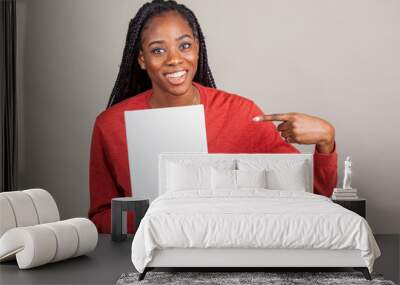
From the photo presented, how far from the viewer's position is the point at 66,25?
7012mm

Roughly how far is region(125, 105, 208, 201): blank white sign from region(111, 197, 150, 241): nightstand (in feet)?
1.54

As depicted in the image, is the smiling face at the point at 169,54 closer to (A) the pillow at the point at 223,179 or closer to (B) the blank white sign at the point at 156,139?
(B) the blank white sign at the point at 156,139

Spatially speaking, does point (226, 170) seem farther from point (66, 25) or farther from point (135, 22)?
point (66, 25)

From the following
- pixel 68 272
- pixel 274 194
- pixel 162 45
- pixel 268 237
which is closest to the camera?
pixel 268 237

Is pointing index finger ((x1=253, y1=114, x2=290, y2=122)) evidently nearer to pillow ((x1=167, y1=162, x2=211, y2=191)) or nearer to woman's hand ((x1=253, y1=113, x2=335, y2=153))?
woman's hand ((x1=253, y1=113, x2=335, y2=153))

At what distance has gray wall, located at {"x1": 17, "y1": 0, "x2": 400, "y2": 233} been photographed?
6.91 metres

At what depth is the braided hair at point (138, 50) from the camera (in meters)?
6.91

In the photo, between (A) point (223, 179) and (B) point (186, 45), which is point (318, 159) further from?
(B) point (186, 45)

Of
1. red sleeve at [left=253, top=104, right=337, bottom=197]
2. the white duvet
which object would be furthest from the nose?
the white duvet

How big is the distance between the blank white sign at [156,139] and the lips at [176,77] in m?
0.27

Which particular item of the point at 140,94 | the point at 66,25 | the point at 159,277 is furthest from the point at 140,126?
the point at 159,277

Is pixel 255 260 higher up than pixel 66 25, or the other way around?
pixel 66 25

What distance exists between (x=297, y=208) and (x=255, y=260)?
0.51 meters

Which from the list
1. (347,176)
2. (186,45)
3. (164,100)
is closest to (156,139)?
(164,100)
